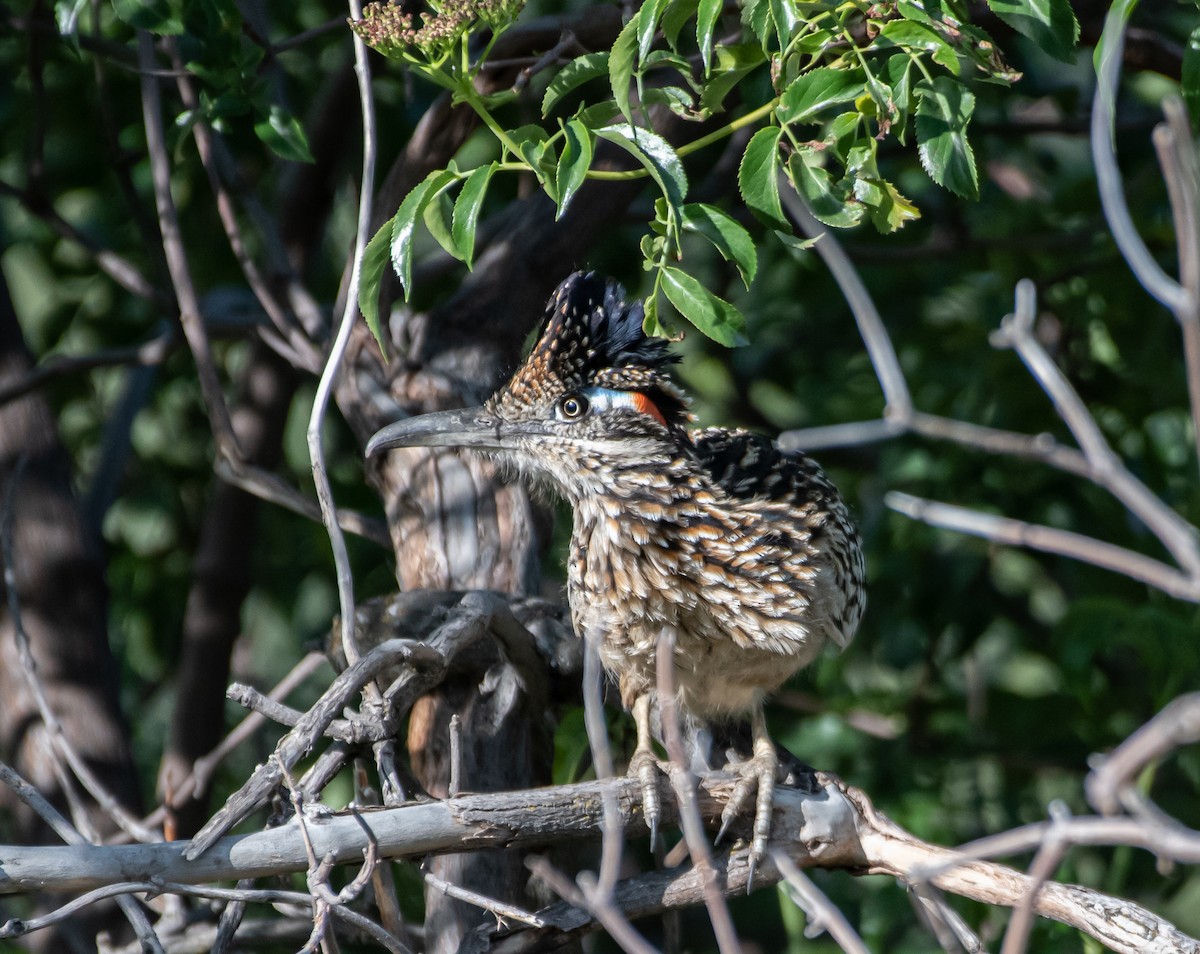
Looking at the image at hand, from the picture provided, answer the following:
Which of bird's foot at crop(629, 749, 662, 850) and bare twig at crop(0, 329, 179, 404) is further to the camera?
bare twig at crop(0, 329, 179, 404)

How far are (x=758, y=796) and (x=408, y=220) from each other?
4.62ft

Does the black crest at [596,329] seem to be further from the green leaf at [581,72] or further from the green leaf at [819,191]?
the green leaf at [819,191]

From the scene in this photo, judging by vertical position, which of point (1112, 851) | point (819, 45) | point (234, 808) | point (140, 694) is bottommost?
point (1112, 851)

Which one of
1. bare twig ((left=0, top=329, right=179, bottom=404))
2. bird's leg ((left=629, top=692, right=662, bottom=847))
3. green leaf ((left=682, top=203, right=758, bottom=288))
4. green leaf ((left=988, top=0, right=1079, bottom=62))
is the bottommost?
bird's leg ((left=629, top=692, right=662, bottom=847))

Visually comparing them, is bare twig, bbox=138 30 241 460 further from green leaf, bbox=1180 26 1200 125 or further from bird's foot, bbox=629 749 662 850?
green leaf, bbox=1180 26 1200 125

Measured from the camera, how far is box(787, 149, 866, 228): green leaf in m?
2.22

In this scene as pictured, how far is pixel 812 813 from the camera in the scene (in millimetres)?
2836

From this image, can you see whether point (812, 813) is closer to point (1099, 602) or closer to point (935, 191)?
point (1099, 602)

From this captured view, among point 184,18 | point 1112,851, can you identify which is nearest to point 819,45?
point 184,18

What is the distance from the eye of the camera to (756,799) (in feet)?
9.61

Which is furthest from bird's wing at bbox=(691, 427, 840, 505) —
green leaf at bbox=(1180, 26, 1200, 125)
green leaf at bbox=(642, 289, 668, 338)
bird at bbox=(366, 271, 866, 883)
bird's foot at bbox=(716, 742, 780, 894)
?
green leaf at bbox=(1180, 26, 1200, 125)

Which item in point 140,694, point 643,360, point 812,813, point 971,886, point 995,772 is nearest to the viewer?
point 971,886

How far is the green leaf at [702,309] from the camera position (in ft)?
7.33

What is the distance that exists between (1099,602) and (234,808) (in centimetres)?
239
